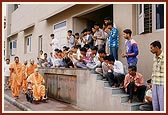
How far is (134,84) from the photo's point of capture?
5.39m

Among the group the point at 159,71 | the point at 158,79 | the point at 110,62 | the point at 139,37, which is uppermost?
the point at 139,37

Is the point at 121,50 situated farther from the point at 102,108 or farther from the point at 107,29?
the point at 102,108

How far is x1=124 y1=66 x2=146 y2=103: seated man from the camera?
5.39 metres

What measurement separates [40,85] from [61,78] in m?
0.70

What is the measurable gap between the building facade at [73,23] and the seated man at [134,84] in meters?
0.95

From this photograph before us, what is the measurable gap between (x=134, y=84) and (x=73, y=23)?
5557 millimetres

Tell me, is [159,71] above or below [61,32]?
below

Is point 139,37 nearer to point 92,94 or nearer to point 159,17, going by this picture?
point 159,17

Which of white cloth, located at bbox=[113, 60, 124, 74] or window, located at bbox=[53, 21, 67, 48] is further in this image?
window, located at bbox=[53, 21, 67, 48]

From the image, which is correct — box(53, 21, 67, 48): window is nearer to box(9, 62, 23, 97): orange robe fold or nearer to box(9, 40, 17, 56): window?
box(9, 62, 23, 97): orange robe fold

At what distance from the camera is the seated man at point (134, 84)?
5.39 metres

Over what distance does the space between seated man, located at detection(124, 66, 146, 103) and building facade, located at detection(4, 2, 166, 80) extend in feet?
3.10

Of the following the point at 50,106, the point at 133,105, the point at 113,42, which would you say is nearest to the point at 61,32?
the point at 50,106

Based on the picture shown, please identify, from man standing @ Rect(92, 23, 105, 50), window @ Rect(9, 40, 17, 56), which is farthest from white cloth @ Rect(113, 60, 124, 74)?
window @ Rect(9, 40, 17, 56)
